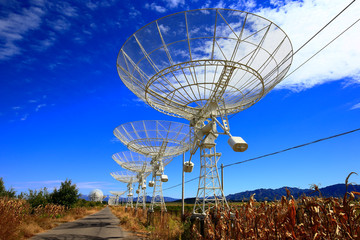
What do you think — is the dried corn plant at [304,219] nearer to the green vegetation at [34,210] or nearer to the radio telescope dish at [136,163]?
the green vegetation at [34,210]

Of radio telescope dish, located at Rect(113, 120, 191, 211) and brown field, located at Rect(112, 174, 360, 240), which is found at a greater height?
radio telescope dish, located at Rect(113, 120, 191, 211)

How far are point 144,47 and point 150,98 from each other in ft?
10.2

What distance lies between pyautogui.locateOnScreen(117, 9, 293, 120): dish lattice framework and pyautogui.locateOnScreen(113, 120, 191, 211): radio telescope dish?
31.6ft

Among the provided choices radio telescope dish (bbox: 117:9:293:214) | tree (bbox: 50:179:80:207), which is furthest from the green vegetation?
radio telescope dish (bbox: 117:9:293:214)

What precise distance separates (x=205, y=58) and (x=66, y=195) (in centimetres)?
2815

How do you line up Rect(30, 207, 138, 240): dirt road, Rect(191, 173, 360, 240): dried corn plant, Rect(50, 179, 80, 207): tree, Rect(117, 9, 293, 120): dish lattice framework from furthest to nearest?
1. Rect(50, 179, 80, 207): tree
2. Rect(30, 207, 138, 240): dirt road
3. Rect(117, 9, 293, 120): dish lattice framework
4. Rect(191, 173, 360, 240): dried corn plant

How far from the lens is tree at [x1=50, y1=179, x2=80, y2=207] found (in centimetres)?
2901

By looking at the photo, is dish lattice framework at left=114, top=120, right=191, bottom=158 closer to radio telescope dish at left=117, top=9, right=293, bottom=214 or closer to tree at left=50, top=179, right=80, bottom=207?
radio telescope dish at left=117, top=9, right=293, bottom=214

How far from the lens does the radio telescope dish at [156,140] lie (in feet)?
73.4

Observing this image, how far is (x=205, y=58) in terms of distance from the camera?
10.5 meters

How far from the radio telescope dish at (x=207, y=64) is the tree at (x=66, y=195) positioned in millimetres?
22879

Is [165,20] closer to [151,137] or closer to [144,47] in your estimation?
[144,47]

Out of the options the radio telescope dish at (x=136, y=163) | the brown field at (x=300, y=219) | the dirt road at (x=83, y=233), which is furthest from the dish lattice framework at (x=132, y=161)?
the brown field at (x=300, y=219)

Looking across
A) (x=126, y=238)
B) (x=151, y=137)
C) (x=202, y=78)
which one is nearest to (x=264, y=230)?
(x=202, y=78)
